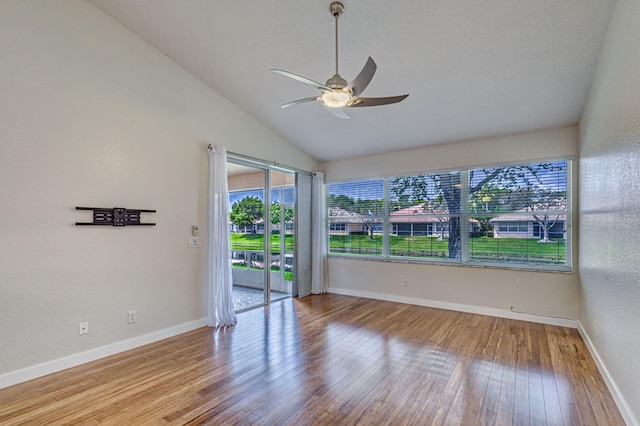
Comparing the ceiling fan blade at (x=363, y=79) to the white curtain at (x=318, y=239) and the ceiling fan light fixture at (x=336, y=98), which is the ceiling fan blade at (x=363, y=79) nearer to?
the ceiling fan light fixture at (x=336, y=98)

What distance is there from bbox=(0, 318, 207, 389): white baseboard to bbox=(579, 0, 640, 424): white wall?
4257mm

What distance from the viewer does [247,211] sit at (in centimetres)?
519

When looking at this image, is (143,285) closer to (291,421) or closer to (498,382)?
(291,421)

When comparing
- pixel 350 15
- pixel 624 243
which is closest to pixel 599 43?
pixel 624 243

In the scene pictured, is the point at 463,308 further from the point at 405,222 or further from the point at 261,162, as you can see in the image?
the point at 261,162

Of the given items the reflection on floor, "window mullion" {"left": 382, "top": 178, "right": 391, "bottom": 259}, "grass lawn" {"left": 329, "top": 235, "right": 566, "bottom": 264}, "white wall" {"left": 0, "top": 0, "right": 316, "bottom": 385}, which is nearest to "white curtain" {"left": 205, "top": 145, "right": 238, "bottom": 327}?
"white wall" {"left": 0, "top": 0, "right": 316, "bottom": 385}

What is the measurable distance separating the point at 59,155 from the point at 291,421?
10.2 feet

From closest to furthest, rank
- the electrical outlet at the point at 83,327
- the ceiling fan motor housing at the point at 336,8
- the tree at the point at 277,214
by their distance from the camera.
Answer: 1. the ceiling fan motor housing at the point at 336,8
2. the electrical outlet at the point at 83,327
3. the tree at the point at 277,214

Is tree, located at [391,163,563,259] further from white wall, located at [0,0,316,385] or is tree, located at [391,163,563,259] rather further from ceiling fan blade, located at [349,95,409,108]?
white wall, located at [0,0,316,385]

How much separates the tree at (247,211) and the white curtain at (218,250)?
2.01ft

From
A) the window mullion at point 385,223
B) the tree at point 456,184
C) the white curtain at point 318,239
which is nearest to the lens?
the tree at point 456,184

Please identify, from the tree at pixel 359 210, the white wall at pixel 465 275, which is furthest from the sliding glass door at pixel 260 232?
the white wall at pixel 465 275

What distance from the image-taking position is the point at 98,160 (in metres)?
3.29

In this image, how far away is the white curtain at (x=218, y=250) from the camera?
13.8 feet
